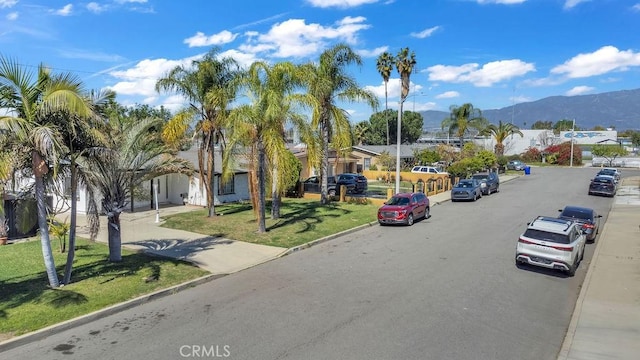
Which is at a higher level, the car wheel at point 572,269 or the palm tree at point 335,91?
the palm tree at point 335,91

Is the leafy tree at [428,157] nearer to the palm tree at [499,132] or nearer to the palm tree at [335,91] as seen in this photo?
the palm tree at [499,132]

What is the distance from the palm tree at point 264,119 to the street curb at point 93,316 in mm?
6693

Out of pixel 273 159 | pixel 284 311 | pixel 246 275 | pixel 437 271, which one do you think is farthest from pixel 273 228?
pixel 284 311

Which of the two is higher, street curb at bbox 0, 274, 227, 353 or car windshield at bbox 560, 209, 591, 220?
car windshield at bbox 560, 209, 591, 220

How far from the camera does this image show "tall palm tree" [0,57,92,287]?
1002 cm

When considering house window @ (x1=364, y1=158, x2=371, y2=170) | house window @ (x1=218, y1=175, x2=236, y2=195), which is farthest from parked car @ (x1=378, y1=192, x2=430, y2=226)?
house window @ (x1=364, y1=158, x2=371, y2=170)

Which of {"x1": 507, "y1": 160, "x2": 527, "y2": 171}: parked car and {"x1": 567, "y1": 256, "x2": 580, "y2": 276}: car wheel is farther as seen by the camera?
{"x1": 507, "y1": 160, "x2": 527, "y2": 171}: parked car

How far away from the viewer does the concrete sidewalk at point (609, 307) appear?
870 cm

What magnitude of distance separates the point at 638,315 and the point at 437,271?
207 inches

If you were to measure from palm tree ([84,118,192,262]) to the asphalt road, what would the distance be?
3.88 meters

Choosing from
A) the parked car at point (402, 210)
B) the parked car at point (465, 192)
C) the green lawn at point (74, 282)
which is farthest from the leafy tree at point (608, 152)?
the green lawn at point (74, 282)

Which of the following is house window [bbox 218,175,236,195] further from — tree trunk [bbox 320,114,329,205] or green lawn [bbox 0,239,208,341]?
green lawn [bbox 0,239,208,341]

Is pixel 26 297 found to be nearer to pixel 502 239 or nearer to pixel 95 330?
pixel 95 330

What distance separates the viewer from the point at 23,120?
1020 centimetres
